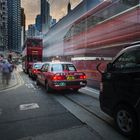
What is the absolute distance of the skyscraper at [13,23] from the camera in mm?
151375

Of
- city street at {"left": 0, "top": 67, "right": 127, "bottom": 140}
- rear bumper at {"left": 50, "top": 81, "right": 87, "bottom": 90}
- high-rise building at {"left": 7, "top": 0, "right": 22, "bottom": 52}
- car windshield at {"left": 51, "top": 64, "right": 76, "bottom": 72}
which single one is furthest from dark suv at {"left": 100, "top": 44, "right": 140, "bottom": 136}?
high-rise building at {"left": 7, "top": 0, "right": 22, "bottom": 52}

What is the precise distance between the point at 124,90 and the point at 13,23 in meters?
159

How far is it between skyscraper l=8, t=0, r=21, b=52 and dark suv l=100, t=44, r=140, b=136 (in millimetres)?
149472

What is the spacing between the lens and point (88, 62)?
16.5 meters

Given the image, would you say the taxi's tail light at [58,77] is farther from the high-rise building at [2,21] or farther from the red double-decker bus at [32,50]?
the high-rise building at [2,21]

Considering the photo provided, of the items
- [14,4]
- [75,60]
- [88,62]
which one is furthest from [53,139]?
[14,4]

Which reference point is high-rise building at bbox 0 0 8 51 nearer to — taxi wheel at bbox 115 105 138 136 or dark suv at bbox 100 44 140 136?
dark suv at bbox 100 44 140 136

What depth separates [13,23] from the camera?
154 m

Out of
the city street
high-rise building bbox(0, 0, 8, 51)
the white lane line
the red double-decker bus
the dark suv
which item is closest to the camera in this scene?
the dark suv

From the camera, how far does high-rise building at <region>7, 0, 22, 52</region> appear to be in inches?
5960

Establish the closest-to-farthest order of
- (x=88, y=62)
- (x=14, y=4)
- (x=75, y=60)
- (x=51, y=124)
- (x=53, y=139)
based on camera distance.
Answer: (x=53, y=139) < (x=51, y=124) < (x=88, y=62) < (x=75, y=60) < (x=14, y=4)

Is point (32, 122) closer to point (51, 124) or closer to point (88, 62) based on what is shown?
point (51, 124)

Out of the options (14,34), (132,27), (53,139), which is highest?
(14,34)

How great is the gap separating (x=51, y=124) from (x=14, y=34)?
15718cm
